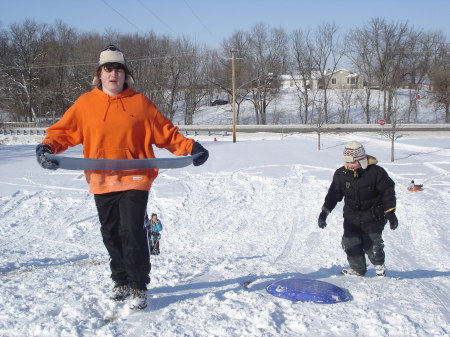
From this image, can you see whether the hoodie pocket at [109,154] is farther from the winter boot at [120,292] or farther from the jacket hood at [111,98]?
the winter boot at [120,292]

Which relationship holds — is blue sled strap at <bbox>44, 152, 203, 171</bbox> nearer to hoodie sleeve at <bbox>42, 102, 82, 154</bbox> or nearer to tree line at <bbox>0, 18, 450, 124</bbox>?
hoodie sleeve at <bbox>42, 102, 82, 154</bbox>

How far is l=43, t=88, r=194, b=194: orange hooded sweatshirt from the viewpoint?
361 cm

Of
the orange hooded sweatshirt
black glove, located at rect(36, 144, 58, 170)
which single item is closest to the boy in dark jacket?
the orange hooded sweatshirt

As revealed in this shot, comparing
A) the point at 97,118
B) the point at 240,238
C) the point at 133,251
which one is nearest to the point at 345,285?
the point at 133,251

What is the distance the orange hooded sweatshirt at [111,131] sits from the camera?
3611 mm

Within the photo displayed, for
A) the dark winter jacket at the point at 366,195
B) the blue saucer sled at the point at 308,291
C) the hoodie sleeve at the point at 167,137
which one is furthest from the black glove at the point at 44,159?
the dark winter jacket at the point at 366,195

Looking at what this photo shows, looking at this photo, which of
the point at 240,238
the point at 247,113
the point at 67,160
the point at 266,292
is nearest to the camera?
the point at 67,160

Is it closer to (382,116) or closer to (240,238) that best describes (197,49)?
(382,116)

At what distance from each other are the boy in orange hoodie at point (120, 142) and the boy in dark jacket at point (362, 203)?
2195mm

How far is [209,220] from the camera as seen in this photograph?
12.3 m

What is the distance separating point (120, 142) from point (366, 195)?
116 inches

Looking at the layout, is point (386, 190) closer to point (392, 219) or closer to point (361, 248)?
point (392, 219)

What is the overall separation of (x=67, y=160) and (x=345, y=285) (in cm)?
289

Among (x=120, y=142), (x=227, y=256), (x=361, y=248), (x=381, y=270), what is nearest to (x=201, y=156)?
(x=120, y=142)
